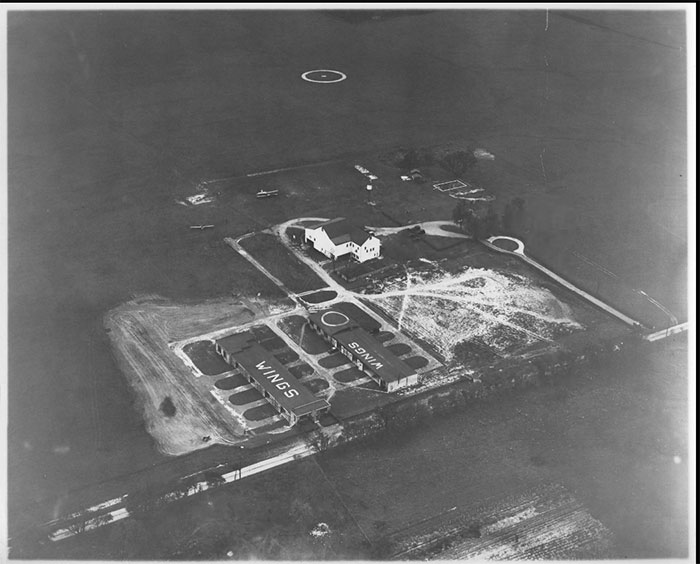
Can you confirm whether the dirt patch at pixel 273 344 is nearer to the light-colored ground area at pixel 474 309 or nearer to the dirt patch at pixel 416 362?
the dirt patch at pixel 416 362

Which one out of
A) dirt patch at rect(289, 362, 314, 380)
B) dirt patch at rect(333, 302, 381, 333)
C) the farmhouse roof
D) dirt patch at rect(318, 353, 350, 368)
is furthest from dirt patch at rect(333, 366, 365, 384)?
the farmhouse roof

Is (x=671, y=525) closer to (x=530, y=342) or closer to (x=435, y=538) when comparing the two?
(x=435, y=538)

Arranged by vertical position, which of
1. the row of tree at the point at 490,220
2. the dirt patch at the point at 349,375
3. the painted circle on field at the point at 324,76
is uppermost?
the painted circle on field at the point at 324,76

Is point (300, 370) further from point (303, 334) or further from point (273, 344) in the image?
point (303, 334)

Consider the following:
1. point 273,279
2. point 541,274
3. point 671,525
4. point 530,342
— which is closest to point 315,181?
point 273,279

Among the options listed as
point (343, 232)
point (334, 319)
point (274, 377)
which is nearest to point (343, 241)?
point (343, 232)

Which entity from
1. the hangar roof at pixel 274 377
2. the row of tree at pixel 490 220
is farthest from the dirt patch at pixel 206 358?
the row of tree at pixel 490 220
